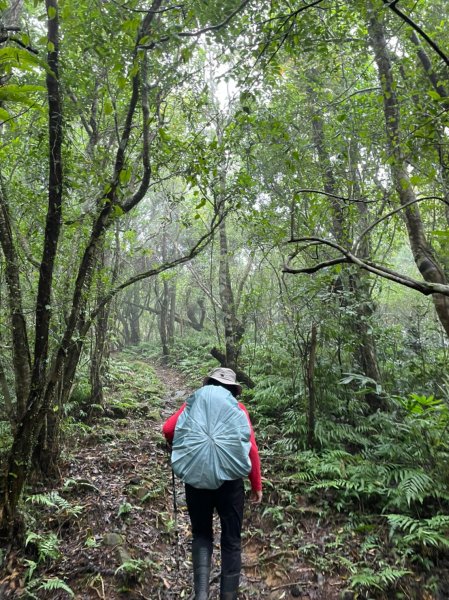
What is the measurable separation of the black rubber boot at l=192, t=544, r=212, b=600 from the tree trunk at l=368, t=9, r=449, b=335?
359cm

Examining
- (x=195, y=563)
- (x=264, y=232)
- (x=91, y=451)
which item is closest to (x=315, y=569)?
(x=195, y=563)

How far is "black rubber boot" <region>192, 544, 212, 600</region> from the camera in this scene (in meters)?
3.39

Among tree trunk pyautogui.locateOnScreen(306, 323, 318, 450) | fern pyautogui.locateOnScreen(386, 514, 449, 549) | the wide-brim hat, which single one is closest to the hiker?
the wide-brim hat

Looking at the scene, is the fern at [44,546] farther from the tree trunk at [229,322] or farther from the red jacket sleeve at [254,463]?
the tree trunk at [229,322]

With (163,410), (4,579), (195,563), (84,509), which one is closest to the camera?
(195,563)

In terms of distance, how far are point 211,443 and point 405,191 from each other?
4.95 metres

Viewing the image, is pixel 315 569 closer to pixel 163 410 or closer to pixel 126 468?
pixel 126 468

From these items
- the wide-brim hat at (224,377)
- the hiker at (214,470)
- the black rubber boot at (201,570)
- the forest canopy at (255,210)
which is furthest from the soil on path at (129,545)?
the wide-brim hat at (224,377)

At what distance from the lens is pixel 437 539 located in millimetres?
4066

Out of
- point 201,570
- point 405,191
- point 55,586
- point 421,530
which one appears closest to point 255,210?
point 405,191

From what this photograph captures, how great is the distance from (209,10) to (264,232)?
480cm

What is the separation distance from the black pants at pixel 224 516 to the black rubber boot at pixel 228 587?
6cm

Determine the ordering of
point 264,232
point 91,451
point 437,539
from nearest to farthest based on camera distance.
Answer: point 437,539 < point 91,451 < point 264,232

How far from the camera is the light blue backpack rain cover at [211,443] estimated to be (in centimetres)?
333
